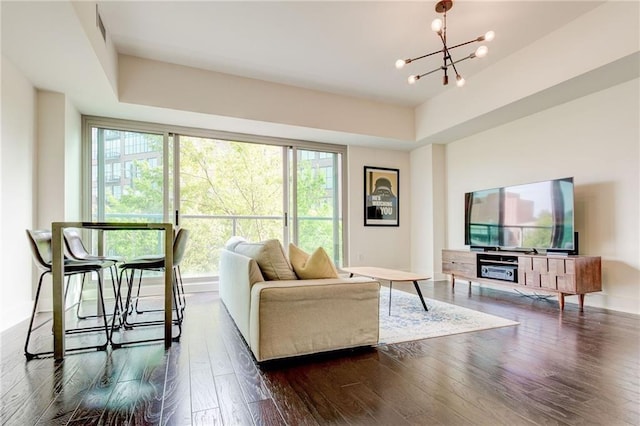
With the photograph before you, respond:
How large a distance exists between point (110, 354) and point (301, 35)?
3.28 m

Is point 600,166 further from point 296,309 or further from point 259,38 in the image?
point 259,38

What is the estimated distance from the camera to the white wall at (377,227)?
5.81 meters

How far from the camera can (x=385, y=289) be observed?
15.2ft

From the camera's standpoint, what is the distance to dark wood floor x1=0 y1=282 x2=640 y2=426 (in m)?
1.49

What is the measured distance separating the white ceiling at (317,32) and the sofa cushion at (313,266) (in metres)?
2.26

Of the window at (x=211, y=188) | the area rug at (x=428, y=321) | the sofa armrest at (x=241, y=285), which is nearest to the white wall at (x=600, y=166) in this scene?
the area rug at (x=428, y=321)

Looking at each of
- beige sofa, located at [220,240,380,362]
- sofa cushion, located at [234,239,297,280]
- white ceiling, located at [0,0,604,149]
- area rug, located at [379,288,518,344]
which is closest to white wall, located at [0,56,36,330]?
white ceiling, located at [0,0,604,149]

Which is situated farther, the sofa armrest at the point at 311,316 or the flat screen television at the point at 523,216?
the flat screen television at the point at 523,216

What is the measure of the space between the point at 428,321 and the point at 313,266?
4.52 ft

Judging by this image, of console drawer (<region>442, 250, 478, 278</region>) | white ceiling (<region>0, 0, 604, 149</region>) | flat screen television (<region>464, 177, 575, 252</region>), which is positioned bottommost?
console drawer (<region>442, 250, 478, 278</region>)

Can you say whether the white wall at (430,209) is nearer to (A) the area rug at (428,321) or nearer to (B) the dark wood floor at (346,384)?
(A) the area rug at (428,321)

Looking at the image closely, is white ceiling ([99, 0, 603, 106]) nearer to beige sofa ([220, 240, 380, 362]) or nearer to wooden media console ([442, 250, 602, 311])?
beige sofa ([220, 240, 380, 362])

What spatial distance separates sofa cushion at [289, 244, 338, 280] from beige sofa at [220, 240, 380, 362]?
0.16 feet

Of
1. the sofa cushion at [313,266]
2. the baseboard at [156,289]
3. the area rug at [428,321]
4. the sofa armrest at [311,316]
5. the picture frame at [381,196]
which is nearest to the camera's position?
the sofa armrest at [311,316]
